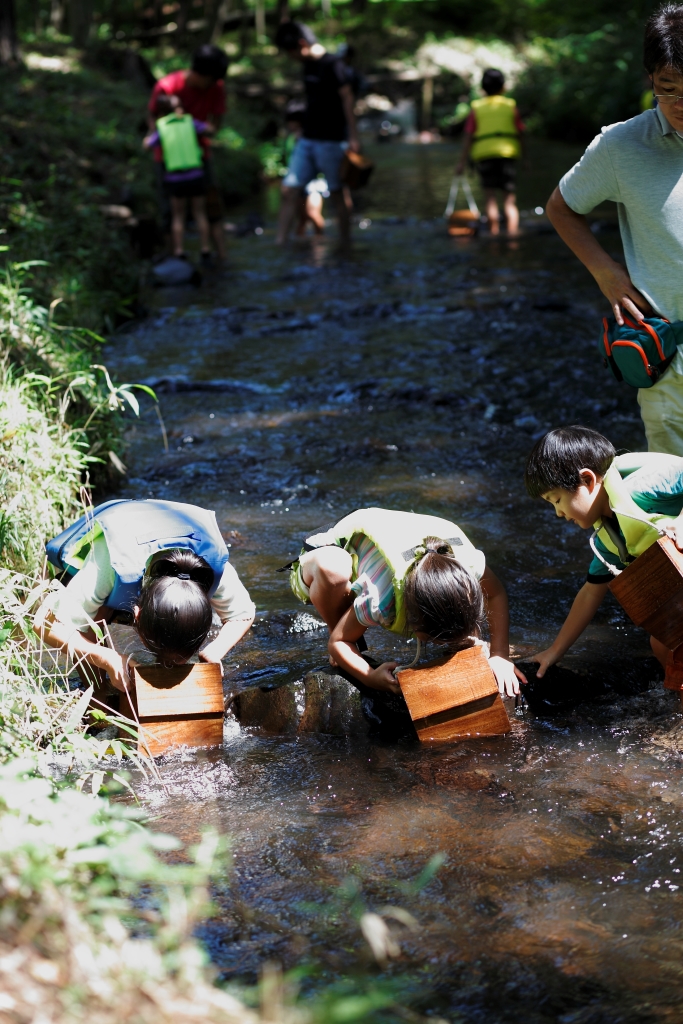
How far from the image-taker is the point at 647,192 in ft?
10.4

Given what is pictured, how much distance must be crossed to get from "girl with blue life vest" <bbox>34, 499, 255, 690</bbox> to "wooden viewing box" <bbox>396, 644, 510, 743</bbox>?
0.63m

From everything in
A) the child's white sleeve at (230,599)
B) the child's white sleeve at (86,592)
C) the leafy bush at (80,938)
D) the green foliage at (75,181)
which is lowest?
the green foliage at (75,181)

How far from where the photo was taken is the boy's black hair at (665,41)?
2896 mm

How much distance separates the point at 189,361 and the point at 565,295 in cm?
324

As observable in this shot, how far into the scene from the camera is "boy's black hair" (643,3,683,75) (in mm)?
2896

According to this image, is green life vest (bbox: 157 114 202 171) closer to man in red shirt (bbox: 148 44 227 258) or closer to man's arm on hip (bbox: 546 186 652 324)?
man in red shirt (bbox: 148 44 227 258)

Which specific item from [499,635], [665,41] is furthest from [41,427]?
[665,41]

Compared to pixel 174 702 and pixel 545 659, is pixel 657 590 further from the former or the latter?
pixel 174 702

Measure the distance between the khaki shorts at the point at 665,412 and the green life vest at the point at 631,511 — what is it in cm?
29

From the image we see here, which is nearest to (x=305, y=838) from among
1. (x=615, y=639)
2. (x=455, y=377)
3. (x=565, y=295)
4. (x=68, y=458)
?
(x=615, y=639)

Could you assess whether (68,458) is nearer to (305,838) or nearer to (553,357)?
(305,838)

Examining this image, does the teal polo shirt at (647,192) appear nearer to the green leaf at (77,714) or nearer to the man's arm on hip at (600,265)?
the man's arm on hip at (600,265)

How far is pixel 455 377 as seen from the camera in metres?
6.71

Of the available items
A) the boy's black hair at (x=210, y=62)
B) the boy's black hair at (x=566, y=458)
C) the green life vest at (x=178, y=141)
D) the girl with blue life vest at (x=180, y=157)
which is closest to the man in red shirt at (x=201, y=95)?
the boy's black hair at (x=210, y=62)
